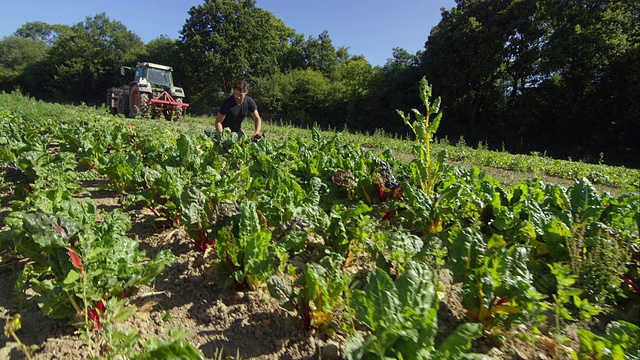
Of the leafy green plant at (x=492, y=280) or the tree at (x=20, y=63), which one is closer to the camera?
the leafy green plant at (x=492, y=280)

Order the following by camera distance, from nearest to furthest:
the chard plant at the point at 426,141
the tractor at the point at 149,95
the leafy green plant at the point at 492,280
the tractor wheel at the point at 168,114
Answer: the leafy green plant at the point at 492,280, the chard plant at the point at 426,141, the tractor at the point at 149,95, the tractor wheel at the point at 168,114

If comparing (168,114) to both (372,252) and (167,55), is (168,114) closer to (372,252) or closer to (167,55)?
(372,252)

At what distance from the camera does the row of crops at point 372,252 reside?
58.7 inches

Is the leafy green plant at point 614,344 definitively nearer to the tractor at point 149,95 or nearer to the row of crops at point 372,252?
the row of crops at point 372,252

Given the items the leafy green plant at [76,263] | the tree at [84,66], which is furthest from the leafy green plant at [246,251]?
the tree at [84,66]

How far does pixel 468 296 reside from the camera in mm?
1738

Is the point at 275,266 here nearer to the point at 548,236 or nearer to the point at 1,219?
the point at 548,236

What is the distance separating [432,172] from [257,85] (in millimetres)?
A: 33410

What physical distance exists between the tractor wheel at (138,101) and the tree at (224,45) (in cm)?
1958

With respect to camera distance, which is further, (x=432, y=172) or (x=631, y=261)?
(x=432, y=172)

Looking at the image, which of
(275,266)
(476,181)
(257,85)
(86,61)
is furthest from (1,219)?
(86,61)

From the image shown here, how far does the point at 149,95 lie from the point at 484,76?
69.2 feet

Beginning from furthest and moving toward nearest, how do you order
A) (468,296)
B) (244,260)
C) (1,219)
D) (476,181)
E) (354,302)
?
(476,181) → (1,219) → (244,260) → (468,296) → (354,302)

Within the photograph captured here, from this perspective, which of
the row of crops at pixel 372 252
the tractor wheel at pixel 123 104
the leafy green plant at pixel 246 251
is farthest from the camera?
the tractor wheel at pixel 123 104
